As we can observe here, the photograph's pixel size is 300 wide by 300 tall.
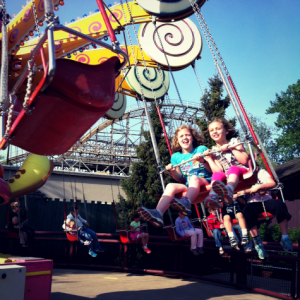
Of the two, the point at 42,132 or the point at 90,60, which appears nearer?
the point at 42,132

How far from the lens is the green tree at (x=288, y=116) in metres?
28.1

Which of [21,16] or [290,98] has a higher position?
[290,98]

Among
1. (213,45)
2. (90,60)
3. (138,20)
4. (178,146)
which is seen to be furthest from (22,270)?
(90,60)

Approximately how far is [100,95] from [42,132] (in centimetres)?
68

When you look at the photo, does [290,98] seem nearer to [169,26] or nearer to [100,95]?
[169,26]

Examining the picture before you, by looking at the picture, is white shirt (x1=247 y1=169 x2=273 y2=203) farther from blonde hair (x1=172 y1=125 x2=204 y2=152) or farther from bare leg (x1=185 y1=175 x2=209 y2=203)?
blonde hair (x1=172 y1=125 x2=204 y2=152)

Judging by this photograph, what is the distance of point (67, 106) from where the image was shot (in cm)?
274

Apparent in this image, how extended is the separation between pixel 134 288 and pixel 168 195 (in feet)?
7.82

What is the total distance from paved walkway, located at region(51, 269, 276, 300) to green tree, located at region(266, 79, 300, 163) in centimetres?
2481

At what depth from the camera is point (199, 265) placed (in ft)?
24.8

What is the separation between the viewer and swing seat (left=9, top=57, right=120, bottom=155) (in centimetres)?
260

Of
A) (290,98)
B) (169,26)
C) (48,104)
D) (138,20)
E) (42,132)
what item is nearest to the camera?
(48,104)

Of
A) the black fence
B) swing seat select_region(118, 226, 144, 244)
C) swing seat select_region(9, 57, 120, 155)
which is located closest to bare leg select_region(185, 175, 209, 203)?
swing seat select_region(9, 57, 120, 155)

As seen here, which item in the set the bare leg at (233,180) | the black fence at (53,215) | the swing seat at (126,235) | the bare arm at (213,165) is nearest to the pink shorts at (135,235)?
the swing seat at (126,235)
